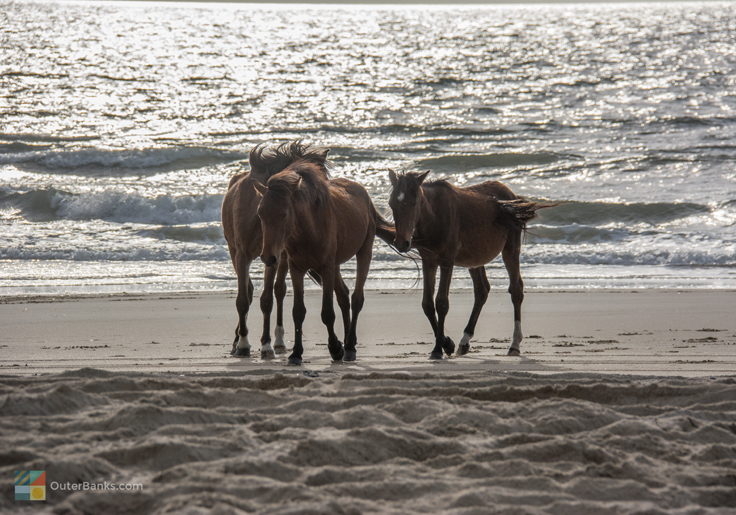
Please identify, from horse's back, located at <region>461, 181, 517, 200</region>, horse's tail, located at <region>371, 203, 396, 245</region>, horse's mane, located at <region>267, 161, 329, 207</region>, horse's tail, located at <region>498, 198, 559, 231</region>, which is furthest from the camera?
horse's back, located at <region>461, 181, 517, 200</region>

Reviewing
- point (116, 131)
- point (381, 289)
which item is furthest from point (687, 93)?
point (381, 289)

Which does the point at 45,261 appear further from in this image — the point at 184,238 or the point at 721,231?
the point at 721,231

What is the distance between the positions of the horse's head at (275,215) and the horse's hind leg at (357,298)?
1148mm

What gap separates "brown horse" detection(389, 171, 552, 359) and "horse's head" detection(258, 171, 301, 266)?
1256 mm

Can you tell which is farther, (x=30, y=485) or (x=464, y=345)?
(x=464, y=345)

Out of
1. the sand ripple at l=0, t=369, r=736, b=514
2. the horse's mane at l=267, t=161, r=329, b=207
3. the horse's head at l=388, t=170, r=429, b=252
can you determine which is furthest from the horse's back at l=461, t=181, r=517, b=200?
the sand ripple at l=0, t=369, r=736, b=514

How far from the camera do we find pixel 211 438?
4078 millimetres

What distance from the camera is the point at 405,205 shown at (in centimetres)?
786

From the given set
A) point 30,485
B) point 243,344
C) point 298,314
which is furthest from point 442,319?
point 30,485

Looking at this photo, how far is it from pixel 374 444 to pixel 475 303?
4.84 meters

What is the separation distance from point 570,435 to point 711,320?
19.6 ft

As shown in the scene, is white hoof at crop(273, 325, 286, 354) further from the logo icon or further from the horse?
the logo icon

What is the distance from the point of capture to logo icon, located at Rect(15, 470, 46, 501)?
3.39 metres

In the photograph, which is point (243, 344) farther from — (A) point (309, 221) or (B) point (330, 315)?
(A) point (309, 221)
